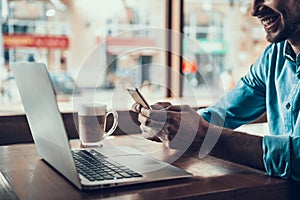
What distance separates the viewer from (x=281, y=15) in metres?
1.48

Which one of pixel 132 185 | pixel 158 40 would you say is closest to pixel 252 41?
pixel 158 40

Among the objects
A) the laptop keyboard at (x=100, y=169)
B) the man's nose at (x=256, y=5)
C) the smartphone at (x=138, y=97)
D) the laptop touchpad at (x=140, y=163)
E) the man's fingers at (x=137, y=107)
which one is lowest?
the laptop touchpad at (x=140, y=163)

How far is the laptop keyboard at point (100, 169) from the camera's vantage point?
1025 millimetres

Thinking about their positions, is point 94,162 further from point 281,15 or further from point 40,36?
point 40,36

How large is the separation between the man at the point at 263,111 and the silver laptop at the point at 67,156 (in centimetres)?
12

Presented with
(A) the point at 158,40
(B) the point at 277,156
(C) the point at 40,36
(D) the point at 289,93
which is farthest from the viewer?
(A) the point at 158,40

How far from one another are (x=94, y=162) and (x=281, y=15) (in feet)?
2.59

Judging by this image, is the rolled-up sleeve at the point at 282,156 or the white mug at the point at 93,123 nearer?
the rolled-up sleeve at the point at 282,156

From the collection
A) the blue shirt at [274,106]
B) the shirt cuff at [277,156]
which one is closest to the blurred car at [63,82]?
the blue shirt at [274,106]

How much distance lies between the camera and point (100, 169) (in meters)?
1.09

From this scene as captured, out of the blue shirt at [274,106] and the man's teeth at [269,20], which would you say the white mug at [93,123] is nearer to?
the blue shirt at [274,106]

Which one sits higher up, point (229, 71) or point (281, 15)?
point (281, 15)

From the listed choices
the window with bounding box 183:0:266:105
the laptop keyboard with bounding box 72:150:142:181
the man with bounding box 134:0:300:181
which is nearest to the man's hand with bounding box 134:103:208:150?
the man with bounding box 134:0:300:181

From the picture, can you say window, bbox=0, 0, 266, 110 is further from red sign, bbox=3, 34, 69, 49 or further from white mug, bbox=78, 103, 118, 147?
white mug, bbox=78, 103, 118, 147
